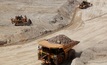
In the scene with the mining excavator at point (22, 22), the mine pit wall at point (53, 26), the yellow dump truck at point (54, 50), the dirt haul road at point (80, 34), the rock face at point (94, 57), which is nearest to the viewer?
the rock face at point (94, 57)

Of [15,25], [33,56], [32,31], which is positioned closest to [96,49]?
[33,56]

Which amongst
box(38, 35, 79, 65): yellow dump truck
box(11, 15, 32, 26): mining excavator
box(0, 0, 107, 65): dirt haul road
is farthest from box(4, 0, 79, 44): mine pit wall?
box(38, 35, 79, 65): yellow dump truck

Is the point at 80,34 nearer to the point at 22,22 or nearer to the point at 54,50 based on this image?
the point at 22,22

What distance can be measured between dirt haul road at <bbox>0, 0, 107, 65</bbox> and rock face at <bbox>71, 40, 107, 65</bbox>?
2691mm

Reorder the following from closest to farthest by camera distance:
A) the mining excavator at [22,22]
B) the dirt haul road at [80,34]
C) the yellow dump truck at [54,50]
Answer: the yellow dump truck at [54,50], the dirt haul road at [80,34], the mining excavator at [22,22]

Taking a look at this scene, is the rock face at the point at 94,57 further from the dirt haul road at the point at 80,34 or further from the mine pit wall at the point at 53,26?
the mine pit wall at the point at 53,26

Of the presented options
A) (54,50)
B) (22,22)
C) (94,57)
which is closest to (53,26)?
(22,22)

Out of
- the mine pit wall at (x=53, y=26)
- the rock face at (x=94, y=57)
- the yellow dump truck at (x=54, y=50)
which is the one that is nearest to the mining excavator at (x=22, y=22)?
the mine pit wall at (x=53, y=26)

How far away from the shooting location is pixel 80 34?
25406 millimetres

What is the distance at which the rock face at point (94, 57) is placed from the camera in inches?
662

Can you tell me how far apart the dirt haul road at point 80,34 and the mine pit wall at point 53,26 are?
84 cm

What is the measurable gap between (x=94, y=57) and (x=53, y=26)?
1041 cm

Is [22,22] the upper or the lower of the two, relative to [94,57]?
upper

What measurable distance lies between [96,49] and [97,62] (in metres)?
2.33
